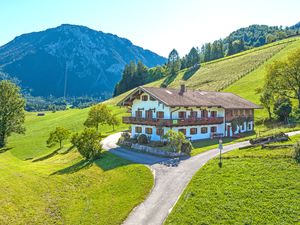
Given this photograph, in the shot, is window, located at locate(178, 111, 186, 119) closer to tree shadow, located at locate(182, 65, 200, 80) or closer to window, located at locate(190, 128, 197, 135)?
window, located at locate(190, 128, 197, 135)

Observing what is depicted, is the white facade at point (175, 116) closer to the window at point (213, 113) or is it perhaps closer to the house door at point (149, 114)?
the window at point (213, 113)

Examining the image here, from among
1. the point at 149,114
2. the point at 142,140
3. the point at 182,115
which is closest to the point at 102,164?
the point at 142,140

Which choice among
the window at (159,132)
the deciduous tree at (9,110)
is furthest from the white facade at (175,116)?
the deciduous tree at (9,110)

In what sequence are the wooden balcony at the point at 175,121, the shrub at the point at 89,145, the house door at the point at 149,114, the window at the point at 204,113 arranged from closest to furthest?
the shrub at the point at 89,145 → the wooden balcony at the point at 175,121 → the house door at the point at 149,114 → the window at the point at 204,113

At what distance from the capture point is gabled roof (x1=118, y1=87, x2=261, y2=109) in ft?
169

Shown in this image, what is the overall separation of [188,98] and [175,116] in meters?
6.24

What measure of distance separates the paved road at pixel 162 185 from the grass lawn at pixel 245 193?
1001 millimetres

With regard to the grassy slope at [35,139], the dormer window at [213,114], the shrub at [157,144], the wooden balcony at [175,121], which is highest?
the dormer window at [213,114]

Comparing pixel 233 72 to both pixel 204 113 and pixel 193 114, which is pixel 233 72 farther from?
pixel 193 114

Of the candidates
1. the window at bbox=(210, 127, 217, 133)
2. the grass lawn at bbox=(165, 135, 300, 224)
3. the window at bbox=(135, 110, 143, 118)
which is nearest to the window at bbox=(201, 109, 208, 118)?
the window at bbox=(210, 127, 217, 133)

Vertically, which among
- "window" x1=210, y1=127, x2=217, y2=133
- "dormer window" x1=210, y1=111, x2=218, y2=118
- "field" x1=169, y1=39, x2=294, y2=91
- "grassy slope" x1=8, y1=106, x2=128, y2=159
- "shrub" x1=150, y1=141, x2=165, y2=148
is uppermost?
"field" x1=169, y1=39, x2=294, y2=91

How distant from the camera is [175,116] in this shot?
2019 inches

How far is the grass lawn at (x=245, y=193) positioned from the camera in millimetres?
22797

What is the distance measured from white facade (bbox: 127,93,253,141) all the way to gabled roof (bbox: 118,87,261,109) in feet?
3.46
